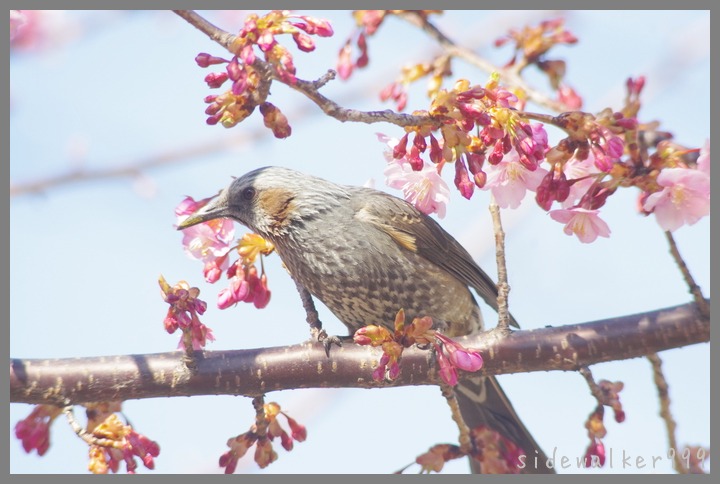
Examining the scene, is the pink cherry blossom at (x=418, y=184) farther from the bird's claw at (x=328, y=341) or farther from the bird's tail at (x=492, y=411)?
the bird's tail at (x=492, y=411)

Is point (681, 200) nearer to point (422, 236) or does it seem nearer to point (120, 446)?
point (422, 236)

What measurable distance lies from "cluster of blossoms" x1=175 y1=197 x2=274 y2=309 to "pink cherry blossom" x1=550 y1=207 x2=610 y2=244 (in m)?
1.16

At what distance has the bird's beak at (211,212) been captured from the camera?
3.31m

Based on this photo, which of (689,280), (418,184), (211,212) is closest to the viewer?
(689,280)

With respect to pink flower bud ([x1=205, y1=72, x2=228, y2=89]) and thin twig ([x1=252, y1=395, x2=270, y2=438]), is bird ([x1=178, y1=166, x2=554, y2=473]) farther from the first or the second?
pink flower bud ([x1=205, y1=72, x2=228, y2=89])

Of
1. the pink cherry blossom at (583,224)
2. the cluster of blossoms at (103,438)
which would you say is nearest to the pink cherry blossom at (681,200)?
the pink cherry blossom at (583,224)

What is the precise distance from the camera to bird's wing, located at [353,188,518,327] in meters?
3.92

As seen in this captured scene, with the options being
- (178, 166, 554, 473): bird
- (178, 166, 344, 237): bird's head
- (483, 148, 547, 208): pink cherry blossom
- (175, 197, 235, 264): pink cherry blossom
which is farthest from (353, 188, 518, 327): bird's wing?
(483, 148, 547, 208): pink cherry blossom

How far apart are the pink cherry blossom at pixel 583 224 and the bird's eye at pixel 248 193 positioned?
170cm

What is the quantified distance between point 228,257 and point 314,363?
0.56 meters

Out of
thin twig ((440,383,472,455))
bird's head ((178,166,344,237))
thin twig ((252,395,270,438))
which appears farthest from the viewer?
bird's head ((178,166,344,237))

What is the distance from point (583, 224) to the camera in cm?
266

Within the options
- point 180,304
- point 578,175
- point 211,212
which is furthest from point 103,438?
point 578,175

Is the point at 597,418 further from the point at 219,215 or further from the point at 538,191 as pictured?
the point at 219,215
